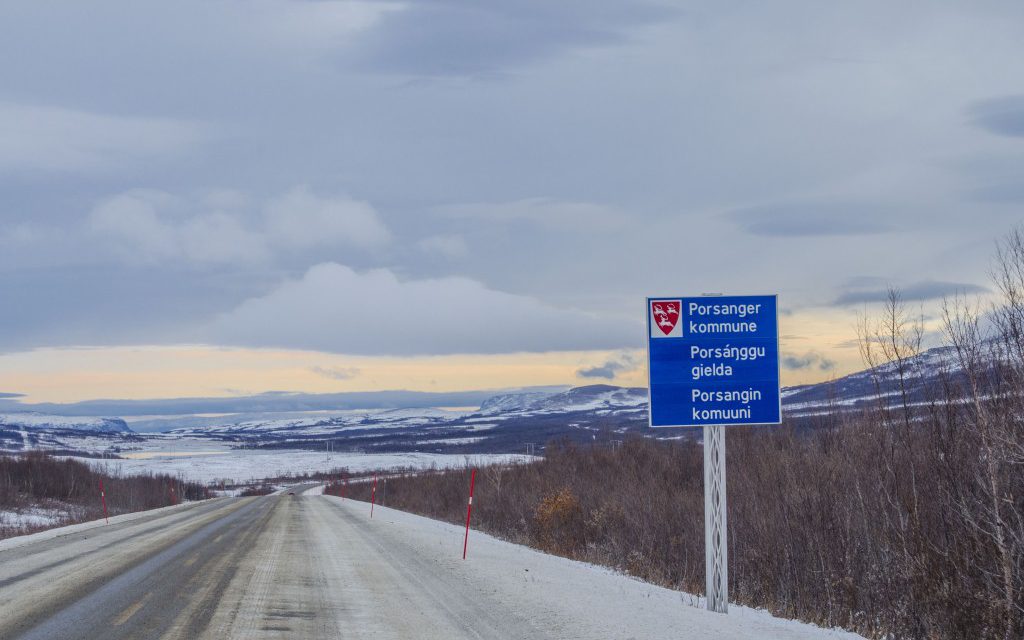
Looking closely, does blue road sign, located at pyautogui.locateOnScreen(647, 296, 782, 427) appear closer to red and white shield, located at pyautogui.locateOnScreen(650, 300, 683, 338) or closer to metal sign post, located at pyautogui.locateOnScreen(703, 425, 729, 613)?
red and white shield, located at pyautogui.locateOnScreen(650, 300, 683, 338)

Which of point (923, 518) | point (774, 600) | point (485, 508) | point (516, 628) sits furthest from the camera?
point (485, 508)

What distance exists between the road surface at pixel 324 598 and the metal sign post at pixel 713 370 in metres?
2.34

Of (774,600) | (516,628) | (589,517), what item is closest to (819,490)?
(774,600)

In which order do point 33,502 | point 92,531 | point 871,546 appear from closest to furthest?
point 871,546, point 92,531, point 33,502

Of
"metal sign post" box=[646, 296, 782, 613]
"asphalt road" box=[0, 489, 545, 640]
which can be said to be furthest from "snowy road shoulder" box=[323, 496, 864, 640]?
"metal sign post" box=[646, 296, 782, 613]

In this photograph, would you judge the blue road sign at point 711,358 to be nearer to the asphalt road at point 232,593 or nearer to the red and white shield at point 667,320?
the red and white shield at point 667,320

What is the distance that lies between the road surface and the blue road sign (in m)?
3.35

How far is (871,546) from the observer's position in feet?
57.5

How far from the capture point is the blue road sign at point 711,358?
14.8m

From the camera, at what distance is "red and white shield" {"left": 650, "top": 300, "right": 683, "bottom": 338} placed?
15039mm

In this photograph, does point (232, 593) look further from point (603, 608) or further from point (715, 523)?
point (715, 523)

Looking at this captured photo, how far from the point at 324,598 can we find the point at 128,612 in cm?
277

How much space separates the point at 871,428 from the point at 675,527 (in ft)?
46.2

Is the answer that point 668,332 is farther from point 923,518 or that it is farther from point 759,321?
point 923,518
